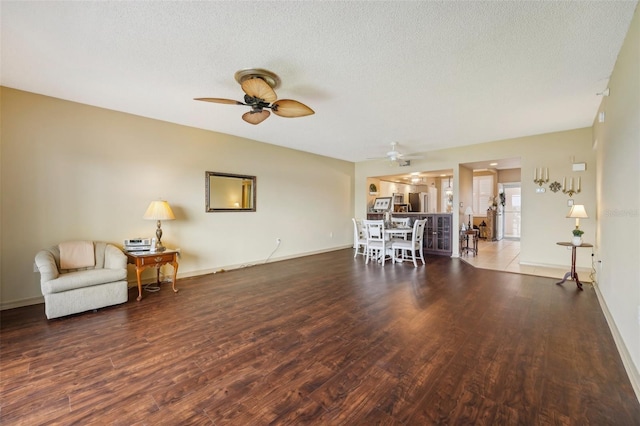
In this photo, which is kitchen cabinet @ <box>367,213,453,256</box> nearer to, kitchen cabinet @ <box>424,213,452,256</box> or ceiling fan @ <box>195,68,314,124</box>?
kitchen cabinet @ <box>424,213,452,256</box>

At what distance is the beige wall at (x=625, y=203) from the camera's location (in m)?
1.91

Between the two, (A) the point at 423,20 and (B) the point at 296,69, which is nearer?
(A) the point at 423,20

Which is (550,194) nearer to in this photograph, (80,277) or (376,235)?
(376,235)

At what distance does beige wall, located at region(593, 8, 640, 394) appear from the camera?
1.91 m

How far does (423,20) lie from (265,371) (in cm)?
295

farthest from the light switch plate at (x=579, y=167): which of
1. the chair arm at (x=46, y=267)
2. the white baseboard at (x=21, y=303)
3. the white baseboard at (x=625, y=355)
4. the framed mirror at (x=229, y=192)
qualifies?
the white baseboard at (x=21, y=303)

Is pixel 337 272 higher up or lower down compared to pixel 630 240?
lower down

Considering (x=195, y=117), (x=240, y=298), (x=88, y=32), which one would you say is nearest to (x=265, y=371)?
(x=240, y=298)

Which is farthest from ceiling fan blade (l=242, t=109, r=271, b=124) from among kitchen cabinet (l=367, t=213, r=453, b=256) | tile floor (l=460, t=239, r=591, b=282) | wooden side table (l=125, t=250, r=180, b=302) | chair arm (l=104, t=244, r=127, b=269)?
kitchen cabinet (l=367, t=213, r=453, b=256)

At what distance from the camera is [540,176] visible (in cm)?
533

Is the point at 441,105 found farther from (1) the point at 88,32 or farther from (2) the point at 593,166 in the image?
(1) the point at 88,32

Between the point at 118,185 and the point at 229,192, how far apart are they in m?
1.82

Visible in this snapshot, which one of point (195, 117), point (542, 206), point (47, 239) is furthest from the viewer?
point (542, 206)

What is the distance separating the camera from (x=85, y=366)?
208 centimetres
